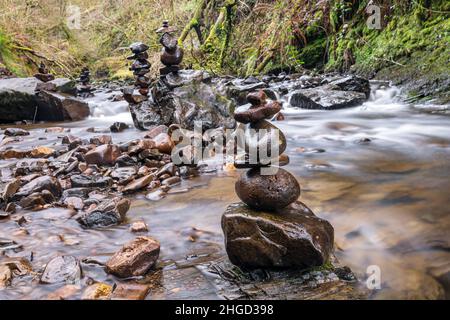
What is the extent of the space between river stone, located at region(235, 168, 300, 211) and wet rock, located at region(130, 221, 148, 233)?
0.88 meters

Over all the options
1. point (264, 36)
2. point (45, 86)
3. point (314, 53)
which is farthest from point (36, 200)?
point (264, 36)

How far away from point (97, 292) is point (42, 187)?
6.02 ft

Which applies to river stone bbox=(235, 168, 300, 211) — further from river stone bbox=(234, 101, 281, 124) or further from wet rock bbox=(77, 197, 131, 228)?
wet rock bbox=(77, 197, 131, 228)

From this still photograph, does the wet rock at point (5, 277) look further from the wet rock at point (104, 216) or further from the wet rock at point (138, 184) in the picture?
the wet rock at point (138, 184)

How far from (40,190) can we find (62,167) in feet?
3.10

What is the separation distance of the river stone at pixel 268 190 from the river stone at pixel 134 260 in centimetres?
55

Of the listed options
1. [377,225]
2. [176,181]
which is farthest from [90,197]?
→ [377,225]

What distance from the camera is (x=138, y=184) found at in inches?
141

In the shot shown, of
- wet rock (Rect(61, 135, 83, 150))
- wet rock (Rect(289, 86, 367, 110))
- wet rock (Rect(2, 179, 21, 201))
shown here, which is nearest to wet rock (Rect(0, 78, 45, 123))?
wet rock (Rect(61, 135, 83, 150))

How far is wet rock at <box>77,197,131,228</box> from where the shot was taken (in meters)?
2.68

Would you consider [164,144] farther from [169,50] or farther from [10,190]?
[169,50]

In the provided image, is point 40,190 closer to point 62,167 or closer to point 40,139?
point 62,167

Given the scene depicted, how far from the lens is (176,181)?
3758 millimetres

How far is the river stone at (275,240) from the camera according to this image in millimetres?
1837
